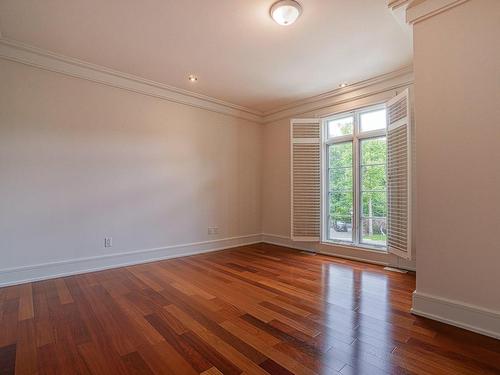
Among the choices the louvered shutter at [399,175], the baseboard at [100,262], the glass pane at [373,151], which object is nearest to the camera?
the baseboard at [100,262]

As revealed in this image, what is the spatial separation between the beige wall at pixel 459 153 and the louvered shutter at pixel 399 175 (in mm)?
1101

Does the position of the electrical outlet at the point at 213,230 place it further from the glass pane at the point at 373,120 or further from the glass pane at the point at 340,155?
the glass pane at the point at 373,120

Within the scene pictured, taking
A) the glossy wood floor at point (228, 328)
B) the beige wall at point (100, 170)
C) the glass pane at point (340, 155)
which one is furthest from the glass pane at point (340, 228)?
the beige wall at point (100, 170)

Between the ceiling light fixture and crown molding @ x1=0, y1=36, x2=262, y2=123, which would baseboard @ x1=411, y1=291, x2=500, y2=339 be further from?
crown molding @ x1=0, y1=36, x2=262, y2=123

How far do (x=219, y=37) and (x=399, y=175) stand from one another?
2966 millimetres

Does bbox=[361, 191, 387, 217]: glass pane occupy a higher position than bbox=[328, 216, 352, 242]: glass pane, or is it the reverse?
bbox=[361, 191, 387, 217]: glass pane

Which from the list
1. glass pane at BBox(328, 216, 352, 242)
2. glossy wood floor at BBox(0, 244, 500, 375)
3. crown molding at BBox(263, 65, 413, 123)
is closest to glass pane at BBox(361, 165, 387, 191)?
glass pane at BBox(328, 216, 352, 242)

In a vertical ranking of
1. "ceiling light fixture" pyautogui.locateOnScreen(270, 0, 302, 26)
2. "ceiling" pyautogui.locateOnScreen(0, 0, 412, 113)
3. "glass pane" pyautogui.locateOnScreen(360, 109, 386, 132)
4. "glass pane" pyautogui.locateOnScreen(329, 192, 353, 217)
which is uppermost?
"ceiling" pyautogui.locateOnScreen(0, 0, 412, 113)

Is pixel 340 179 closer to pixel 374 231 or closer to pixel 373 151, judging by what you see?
pixel 373 151

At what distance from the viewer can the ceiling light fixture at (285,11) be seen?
2.33 m

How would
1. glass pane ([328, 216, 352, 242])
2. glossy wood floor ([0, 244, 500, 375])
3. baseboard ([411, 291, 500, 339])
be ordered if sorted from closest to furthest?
1. glossy wood floor ([0, 244, 500, 375])
2. baseboard ([411, 291, 500, 339])
3. glass pane ([328, 216, 352, 242])

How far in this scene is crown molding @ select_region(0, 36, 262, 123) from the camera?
3.04 meters

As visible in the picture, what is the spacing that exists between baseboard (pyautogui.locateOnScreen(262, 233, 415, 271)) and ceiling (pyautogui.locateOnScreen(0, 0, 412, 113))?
276 cm

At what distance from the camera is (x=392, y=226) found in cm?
360
